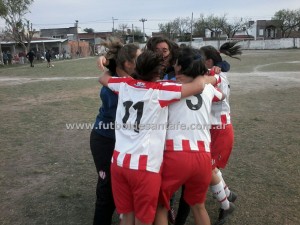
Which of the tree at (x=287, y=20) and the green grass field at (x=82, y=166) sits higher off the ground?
the tree at (x=287, y=20)

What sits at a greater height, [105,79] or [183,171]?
[105,79]

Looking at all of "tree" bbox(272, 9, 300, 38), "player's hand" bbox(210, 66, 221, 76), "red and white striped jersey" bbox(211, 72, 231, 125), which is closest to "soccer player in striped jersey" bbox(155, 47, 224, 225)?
"player's hand" bbox(210, 66, 221, 76)

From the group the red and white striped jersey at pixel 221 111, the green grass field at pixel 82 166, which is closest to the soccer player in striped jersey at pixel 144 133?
the red and white striped jersey at pixel 221 111

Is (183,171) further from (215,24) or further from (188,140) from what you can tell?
(215,24)

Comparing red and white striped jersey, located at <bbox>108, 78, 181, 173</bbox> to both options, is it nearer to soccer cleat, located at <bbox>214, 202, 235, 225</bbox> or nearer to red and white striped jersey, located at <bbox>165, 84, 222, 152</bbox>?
red and white striped jersey, located at <bbox>165, 84, 222, 152</bbox>

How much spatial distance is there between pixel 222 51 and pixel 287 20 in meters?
81.9

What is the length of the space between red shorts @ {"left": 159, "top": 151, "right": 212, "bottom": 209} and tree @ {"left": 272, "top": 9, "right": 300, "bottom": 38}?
269ft

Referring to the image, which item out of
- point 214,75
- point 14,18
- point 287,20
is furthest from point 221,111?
point 287,20

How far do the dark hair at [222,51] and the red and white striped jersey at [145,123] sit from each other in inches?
43.3

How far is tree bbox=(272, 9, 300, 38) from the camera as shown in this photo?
74812mm

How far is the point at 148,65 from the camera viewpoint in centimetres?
A: 226

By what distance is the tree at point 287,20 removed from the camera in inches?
2945

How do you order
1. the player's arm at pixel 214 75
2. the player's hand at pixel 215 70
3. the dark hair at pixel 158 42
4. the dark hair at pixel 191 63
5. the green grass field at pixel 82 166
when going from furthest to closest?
the green grass field at pixel 82 166
the dark hair at pixel 158 42
the player's hand at pixel 215 70
the player's arm at pixel 214 75
the dark hair at pixel 191 63

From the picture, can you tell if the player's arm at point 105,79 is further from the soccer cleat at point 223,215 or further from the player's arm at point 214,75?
the soccer cleat at point 223,215
